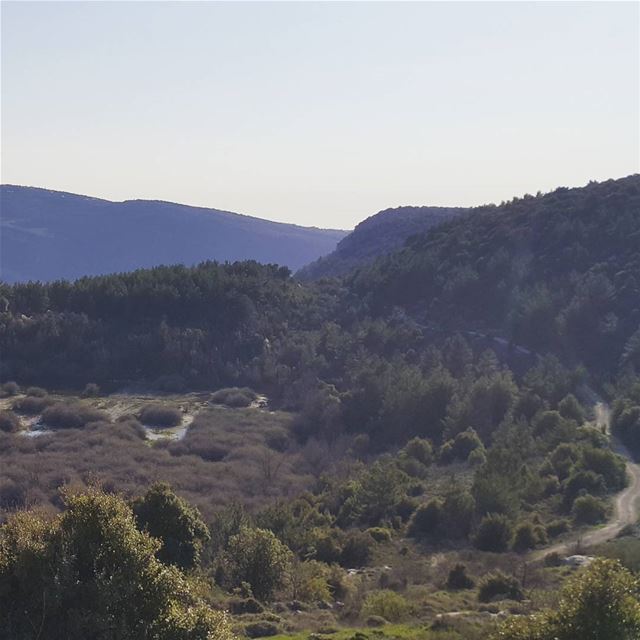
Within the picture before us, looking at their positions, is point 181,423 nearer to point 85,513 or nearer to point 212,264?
point 212,264

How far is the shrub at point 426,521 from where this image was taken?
1352 inches

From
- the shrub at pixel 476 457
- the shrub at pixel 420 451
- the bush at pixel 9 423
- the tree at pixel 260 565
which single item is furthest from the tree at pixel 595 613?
the bush at pixel 9 423

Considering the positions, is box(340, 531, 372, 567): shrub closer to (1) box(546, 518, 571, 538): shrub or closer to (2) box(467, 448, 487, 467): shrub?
(1) box(546, 518, 571, 538): shrub

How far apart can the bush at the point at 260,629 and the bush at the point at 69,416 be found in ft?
116

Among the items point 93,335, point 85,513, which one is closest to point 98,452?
point 93,335

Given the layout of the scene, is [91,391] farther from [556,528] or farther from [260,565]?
[260,565]

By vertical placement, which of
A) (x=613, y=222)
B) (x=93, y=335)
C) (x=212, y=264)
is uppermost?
(x=613, y=222)

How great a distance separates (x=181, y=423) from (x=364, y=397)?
12.5m

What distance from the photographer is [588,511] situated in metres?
34.5

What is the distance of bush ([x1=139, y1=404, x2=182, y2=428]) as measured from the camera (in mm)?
54597

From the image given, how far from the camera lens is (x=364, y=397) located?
5788cm

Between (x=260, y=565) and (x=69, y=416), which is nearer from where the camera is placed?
(x=260, y=565)

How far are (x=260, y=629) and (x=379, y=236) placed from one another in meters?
130

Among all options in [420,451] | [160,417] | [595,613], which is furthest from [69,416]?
[595,613]
